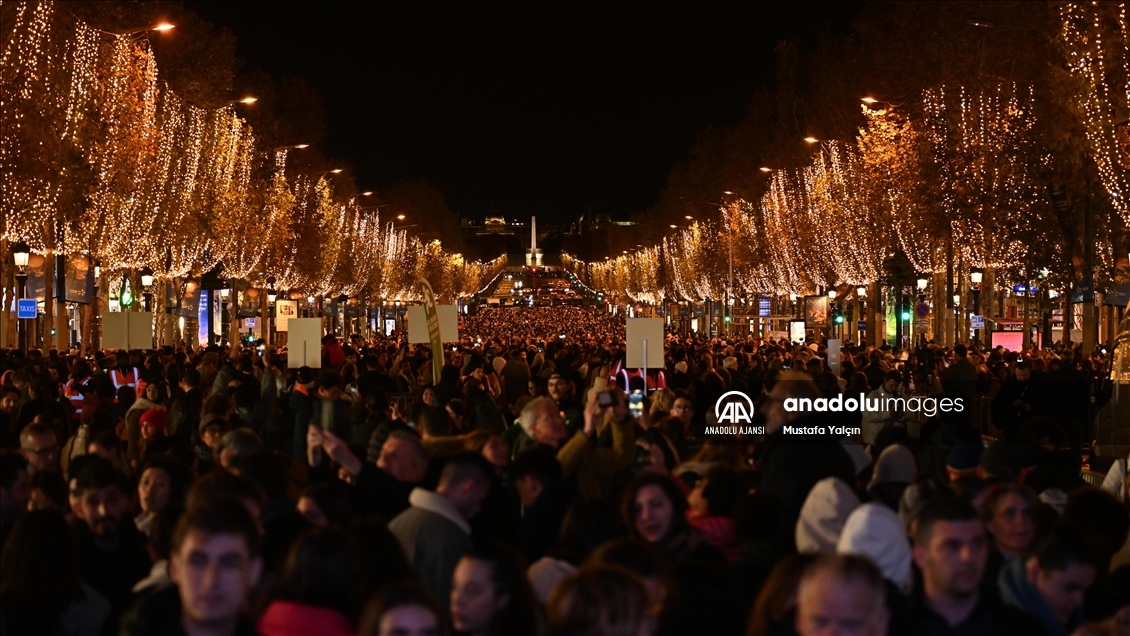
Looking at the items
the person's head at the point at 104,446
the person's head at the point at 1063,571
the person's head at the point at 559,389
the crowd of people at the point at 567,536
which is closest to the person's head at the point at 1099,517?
the crowd of people at the point at 567,536

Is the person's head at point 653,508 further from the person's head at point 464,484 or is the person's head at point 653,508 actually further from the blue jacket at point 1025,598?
the blue jacket at point 1025,598

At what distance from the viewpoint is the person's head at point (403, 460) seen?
8961mm

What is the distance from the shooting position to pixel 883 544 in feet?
22.0

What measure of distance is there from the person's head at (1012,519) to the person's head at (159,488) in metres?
3.97

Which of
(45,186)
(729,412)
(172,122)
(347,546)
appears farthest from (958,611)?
(172,122)

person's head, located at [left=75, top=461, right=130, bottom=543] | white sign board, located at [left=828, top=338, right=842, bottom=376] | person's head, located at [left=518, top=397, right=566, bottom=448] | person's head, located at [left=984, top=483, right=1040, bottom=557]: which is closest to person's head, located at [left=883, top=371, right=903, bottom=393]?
person's head, located at [left=518, top=397, right=566, bottom=448]

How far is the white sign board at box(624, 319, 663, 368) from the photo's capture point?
20844 millimetres

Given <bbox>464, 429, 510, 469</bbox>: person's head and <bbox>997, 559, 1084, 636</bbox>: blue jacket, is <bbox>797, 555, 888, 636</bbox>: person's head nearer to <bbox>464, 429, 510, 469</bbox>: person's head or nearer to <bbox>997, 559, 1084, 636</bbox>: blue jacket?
<bbox>997, 559, 1084, 636</bbox>: blue jacket

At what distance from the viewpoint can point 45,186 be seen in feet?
105

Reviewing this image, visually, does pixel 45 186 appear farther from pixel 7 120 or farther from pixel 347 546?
pixel 347 546

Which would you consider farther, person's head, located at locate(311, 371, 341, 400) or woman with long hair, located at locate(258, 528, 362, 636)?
person's head, located at locate(311, 371, 341, 400)

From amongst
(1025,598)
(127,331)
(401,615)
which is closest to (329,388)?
(1025,598)

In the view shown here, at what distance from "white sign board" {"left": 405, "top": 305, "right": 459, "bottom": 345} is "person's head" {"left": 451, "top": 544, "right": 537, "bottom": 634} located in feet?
62.6

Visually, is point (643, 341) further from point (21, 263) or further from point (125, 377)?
point (21, 263)
